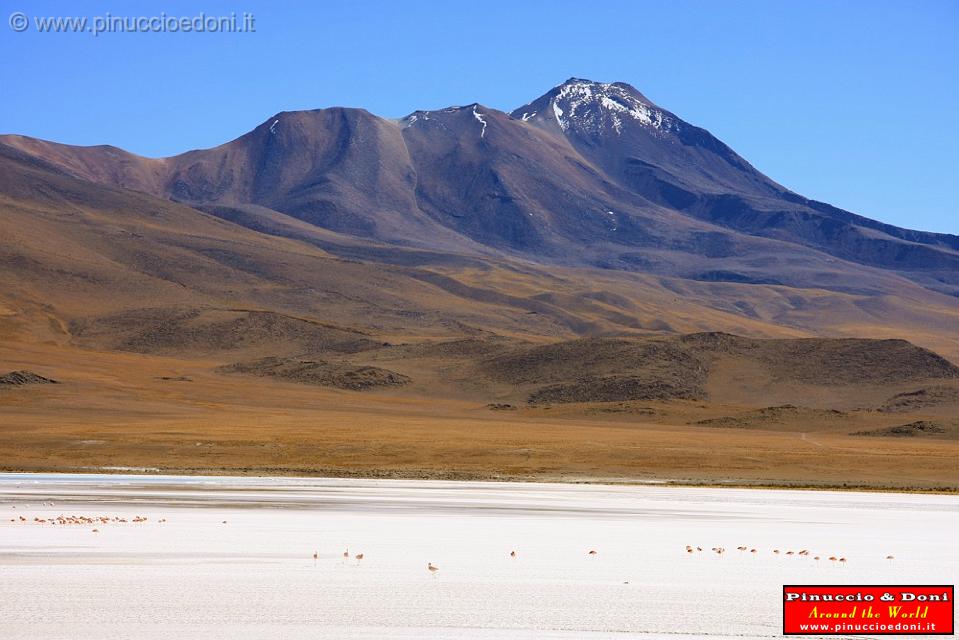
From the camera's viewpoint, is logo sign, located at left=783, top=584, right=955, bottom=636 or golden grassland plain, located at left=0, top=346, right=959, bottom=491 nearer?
logo sign, located at left=783, top=584, right=955, bottom=636

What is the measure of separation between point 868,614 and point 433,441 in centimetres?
4758

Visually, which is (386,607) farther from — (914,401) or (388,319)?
(388,319)

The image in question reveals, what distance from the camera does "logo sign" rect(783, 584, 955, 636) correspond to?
44.2 feet

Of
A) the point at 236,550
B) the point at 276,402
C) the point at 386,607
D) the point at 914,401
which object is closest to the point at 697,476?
the point at 236,550

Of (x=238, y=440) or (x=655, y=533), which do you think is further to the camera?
(x=238, y=440)

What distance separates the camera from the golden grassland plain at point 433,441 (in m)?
49.2

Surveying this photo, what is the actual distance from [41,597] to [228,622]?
3.06 m

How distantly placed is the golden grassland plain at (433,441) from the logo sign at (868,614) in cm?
3139

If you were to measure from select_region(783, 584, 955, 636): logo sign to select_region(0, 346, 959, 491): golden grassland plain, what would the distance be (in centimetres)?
3139

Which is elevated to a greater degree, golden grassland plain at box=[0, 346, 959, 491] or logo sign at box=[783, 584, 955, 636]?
logo sign at box=[783, 584, 955, 636]

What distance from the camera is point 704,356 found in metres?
122

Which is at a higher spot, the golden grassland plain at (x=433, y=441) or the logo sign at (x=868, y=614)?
the logo sign at (x=868, y=614)

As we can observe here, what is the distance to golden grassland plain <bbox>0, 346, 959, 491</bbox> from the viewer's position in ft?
161

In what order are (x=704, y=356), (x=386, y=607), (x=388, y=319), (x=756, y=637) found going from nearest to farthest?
(x=756, y=637), (x=386, y=607), (x=704, y=356), (x=388, y=319)
